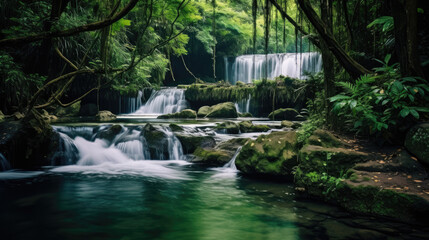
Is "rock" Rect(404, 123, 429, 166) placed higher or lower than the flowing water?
higher

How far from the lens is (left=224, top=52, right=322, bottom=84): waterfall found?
20.6m

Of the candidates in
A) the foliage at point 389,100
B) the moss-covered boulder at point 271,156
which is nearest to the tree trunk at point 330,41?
the foliage at point 389,100

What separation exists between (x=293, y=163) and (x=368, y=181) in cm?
204

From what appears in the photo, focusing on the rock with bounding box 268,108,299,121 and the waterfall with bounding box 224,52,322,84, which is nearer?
the rock with bounding box 268,108,299,121

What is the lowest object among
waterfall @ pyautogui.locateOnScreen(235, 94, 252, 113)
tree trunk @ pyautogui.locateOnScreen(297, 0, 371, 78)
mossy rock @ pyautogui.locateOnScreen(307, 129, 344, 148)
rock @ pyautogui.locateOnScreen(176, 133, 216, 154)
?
rock @ pyautogui.locateOnScreen(176, 133, 216, 154)

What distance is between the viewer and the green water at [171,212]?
138 inches

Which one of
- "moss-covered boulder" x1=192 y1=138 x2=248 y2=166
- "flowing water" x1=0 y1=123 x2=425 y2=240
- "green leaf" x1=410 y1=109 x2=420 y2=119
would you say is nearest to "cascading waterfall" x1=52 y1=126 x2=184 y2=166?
"flowing water" x1=0 y1=123 x2=425 y2=240

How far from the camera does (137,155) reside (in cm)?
880

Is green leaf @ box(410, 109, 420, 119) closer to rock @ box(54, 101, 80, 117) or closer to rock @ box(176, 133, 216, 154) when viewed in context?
rock @ box(176, 133, 216, 154)

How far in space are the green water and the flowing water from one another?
0.04 ft

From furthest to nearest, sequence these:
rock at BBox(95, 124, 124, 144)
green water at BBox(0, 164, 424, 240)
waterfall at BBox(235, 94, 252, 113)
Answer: waterfall at BBox(235, 94, 252, 113), rock at BBox(95, 124, 124, 144), green water at BBox(0, 164, 424, 240)

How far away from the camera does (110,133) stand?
9.77m

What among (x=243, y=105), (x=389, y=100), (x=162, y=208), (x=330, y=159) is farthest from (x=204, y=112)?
(x=389, y=100)

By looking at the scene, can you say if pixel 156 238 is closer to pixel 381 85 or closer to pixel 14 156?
pixel 381 85
